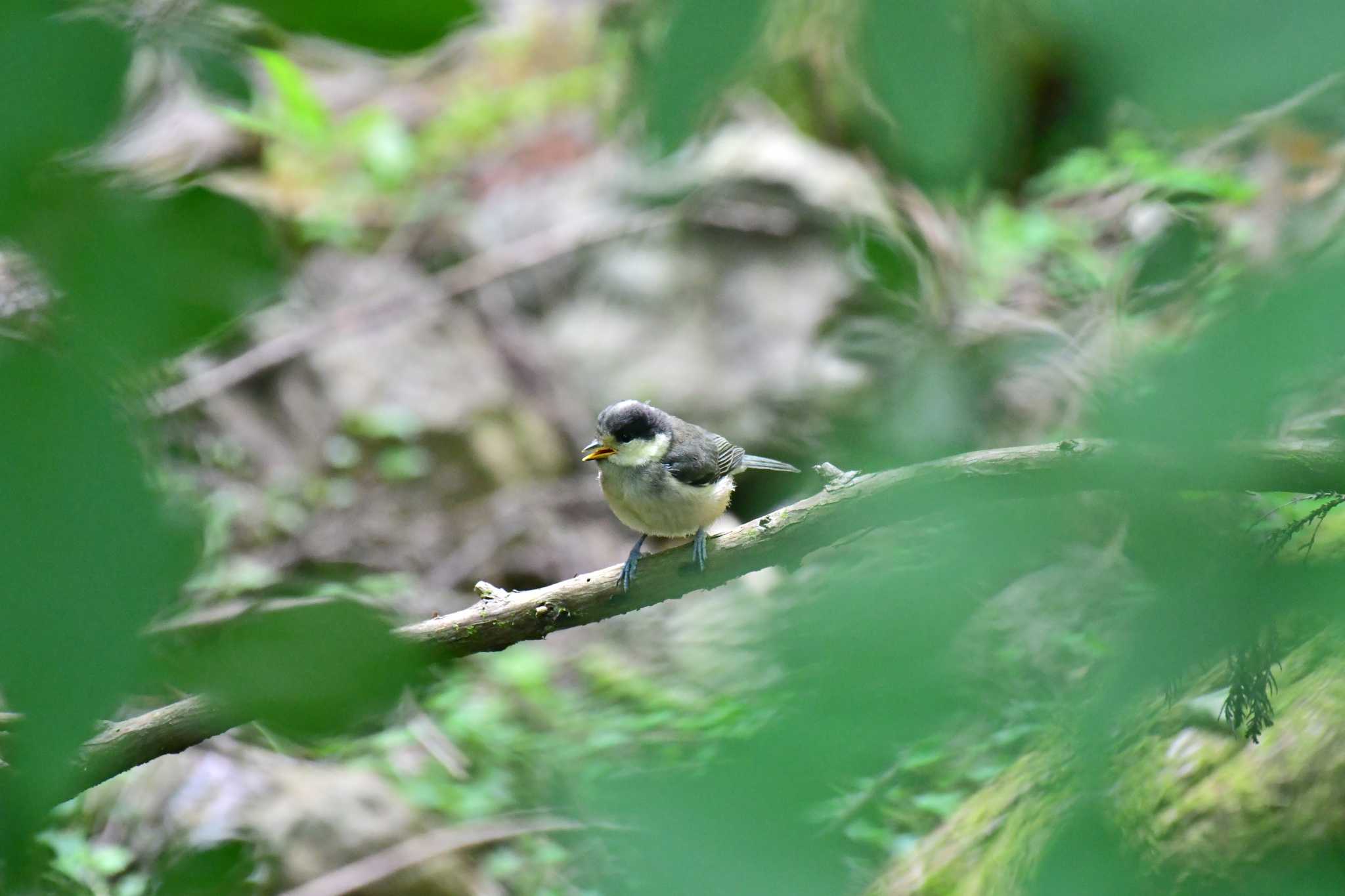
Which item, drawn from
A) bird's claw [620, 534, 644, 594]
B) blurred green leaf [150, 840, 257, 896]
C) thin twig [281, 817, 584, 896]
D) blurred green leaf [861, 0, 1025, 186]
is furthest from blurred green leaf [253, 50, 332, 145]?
thin twig [281, 817, 584, 896]

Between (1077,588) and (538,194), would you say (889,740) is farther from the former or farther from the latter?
(538,194)

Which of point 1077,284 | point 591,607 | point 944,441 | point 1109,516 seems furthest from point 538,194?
point 1109,516

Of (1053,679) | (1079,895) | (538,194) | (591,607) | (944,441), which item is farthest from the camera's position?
(538,194)

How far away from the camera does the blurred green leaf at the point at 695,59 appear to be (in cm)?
64

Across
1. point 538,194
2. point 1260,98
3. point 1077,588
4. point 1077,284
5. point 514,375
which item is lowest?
point 1077,588

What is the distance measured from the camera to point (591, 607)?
2314 mm

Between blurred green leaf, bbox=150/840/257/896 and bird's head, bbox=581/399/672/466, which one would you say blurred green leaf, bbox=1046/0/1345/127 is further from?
bird's head, bbox=581/399/672/466

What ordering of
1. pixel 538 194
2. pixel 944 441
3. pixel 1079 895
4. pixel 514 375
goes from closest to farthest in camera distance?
1. pixel 1079 895
2. pixel 944 441
3. pixel 514 375
4. pixel 538 194

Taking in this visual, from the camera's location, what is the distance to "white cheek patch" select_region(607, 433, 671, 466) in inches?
139

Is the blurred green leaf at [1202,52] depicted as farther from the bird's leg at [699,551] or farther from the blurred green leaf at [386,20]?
the bird's leg at [699,551]

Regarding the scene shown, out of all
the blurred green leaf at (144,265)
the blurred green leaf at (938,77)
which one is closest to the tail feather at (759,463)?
the blurred green leaf at (144,265)

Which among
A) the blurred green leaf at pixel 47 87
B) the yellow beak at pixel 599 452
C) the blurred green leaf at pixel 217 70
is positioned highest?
the yellow beak at pixel 599 452

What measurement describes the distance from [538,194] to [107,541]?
6.67 m

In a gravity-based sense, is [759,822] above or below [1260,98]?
below
